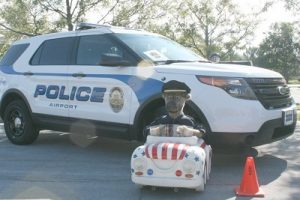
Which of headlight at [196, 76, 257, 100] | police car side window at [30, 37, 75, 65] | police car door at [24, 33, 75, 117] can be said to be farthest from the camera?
police car side window at [30, 37, 75, 65]

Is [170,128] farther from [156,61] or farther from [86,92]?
[86,92]

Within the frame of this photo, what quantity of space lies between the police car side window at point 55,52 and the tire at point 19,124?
0.80 m

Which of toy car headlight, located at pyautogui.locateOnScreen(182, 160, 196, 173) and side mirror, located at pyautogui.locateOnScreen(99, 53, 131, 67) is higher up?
side mirror, located at pyautogui.locateOnScreen(99, 53, 131, 67)

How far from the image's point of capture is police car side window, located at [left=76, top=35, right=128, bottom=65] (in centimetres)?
707

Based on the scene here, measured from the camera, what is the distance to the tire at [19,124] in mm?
8336

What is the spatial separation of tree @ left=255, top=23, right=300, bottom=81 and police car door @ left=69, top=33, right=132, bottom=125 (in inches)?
3241

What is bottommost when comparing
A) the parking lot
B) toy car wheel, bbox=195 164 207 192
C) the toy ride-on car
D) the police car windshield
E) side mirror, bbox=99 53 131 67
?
the parking lot

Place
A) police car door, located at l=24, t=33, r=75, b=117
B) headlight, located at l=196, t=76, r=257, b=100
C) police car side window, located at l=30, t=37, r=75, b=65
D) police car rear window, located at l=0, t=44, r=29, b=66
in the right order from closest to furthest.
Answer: headlight, located at l=196, t=76, r=257, b=100, police car door, located at l=24, t=33, r=75, b=117, police car side window, located at l=30, t=37, r=75, b=65, police car rear window, located at l=0, t=44, r=29, b=66

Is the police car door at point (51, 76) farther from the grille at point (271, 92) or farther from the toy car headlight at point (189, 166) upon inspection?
the toy car headlight at point (189, 166)

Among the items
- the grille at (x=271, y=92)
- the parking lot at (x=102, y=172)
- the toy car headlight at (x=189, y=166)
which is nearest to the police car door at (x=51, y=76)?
the parking lot at (x=102, y=172)

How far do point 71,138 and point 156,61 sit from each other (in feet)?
11.4

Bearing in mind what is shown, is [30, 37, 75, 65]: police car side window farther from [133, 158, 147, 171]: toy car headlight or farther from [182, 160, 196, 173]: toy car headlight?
[182, 160, 196, 173]: toy car headlight

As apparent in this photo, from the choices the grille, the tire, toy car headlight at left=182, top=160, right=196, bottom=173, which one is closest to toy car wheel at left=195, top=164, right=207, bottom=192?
toy car headlight at left=182, top=160, right=196, bottom=173

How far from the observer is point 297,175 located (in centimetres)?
614
